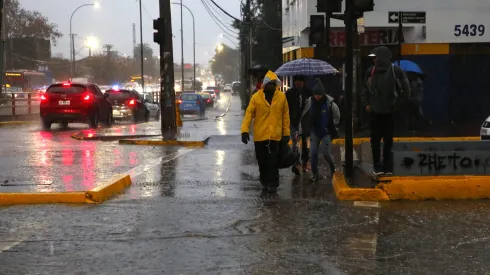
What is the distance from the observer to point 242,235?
6898 mm

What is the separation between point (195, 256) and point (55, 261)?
4.00 ft

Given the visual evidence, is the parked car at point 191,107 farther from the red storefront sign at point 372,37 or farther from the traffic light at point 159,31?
the traffic light at point 159,31

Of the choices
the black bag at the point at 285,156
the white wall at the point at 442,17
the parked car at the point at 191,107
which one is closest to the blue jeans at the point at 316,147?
the black bag at the point at 285,156

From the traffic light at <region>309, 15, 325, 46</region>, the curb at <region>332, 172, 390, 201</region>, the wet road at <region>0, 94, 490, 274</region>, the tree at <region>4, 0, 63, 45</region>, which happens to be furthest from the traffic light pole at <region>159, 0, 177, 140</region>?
the tree at <region>4, 0, 63, 45</region>

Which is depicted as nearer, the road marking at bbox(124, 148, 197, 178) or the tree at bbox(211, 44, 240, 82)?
the road marking at bbox(124, 148, 197, 178)

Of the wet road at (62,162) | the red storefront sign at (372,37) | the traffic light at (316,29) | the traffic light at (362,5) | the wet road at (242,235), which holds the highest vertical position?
the red storefront sign at (372,37)

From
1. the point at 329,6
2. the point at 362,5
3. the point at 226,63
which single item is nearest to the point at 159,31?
the point at 329,6

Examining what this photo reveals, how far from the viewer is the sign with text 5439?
72.2ft

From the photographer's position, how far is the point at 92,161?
508 inches

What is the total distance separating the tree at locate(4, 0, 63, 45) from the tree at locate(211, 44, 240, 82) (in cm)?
5464

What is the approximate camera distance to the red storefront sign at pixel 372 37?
2303 centimetres

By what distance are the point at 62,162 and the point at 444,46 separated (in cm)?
1434

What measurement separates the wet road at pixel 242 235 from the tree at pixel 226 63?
476 ft

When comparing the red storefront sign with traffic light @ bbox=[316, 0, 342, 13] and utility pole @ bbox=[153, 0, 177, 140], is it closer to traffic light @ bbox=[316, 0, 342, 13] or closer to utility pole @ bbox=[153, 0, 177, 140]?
utility pole @ bbox=[153, 0, 177, 140]
